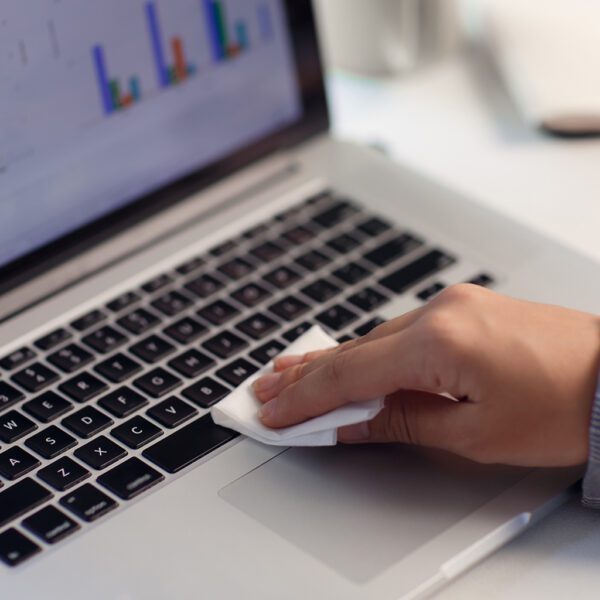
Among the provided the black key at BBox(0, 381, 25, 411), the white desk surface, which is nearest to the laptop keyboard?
the black key at BBox(0, 381, 25, 411)

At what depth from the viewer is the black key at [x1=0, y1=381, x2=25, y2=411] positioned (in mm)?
646

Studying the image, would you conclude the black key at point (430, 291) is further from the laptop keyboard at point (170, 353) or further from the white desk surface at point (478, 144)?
the white desk surface at point (478, 144)

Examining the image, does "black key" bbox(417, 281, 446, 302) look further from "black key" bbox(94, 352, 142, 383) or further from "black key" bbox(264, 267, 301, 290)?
"black key" bbox(94, 352, 142, 383)

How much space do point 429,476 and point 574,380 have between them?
96mm

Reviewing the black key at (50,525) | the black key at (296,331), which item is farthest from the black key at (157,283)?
the black key at (50,525)

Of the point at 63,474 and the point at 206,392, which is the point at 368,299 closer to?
the point at 206,392

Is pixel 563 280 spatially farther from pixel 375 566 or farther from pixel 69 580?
pixel 69 580

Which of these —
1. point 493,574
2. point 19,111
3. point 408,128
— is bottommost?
point 493,574

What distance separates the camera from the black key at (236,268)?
76cm

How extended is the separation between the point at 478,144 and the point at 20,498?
56 cm

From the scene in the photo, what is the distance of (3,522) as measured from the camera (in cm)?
57

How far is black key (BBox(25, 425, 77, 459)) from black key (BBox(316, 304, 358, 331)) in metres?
0.19

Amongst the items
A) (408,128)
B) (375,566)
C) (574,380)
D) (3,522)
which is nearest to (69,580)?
(3,522)

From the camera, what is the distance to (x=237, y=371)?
67 cm
